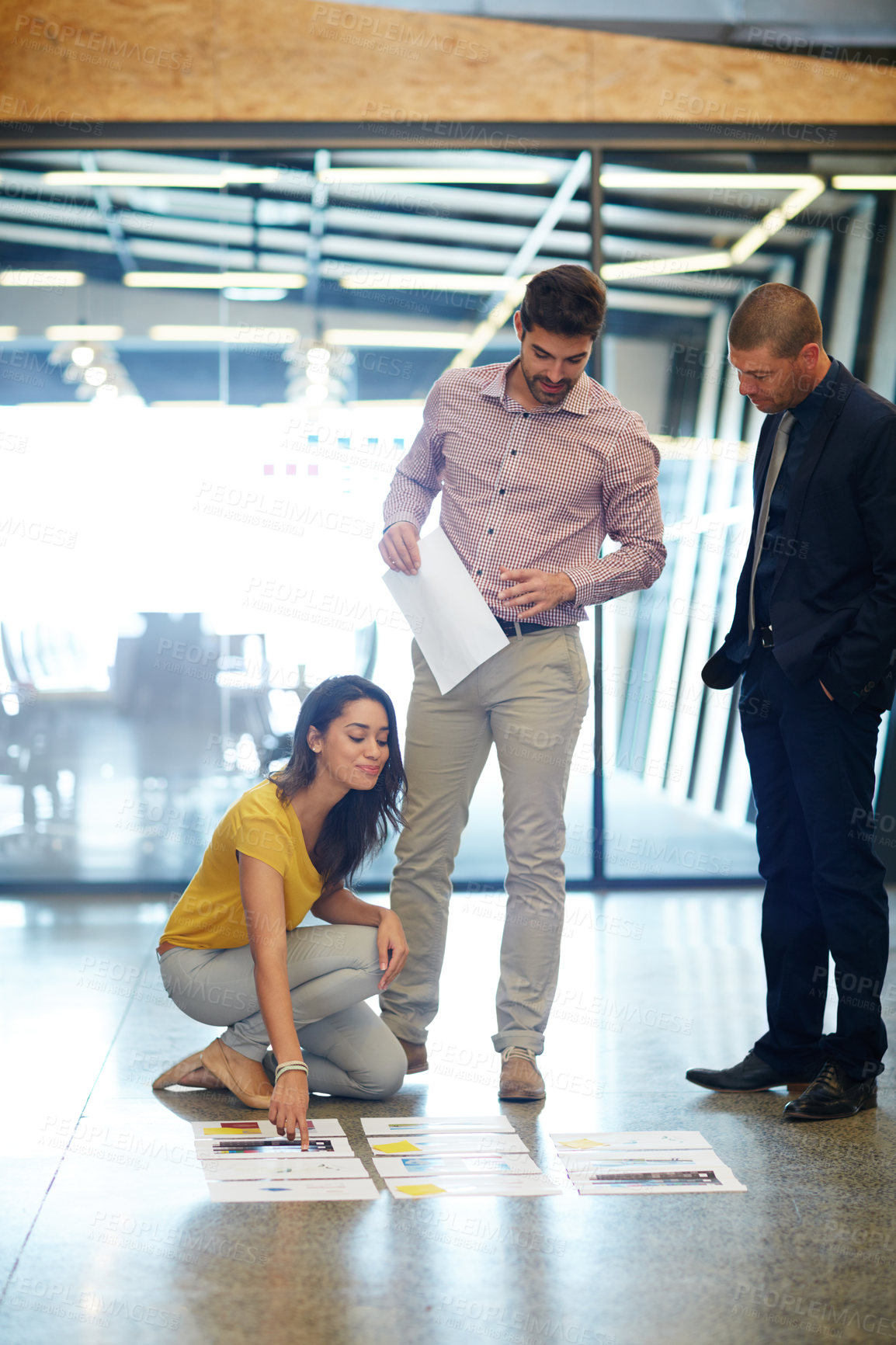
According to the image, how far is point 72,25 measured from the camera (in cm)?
416

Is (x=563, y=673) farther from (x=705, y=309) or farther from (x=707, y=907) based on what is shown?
(x=705, y=309)

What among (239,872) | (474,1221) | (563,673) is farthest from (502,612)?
(474,1221)

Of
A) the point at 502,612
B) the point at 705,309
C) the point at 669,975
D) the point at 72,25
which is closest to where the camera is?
the point at 502,612

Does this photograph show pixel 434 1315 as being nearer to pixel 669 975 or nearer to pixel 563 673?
pixel 563 673

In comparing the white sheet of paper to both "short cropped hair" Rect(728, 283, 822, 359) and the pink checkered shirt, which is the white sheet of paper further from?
"short cropped hair" Rect(728, 283, 822, 359)

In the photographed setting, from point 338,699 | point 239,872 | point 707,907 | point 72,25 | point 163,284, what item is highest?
point 72,25

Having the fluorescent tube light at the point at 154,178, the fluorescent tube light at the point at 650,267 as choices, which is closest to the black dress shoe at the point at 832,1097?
the fluorescent tube light at the point at 650,267

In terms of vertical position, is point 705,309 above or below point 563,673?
above

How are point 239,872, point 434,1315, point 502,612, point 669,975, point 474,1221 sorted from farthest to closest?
point 669,975 < point 502,612 < point 239,872 < point 474,1221 < point 434,1315

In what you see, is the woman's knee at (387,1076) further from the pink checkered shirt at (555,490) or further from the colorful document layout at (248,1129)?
the pink checkered shirt at (555,490)

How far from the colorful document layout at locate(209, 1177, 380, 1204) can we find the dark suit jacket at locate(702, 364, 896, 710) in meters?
1.23

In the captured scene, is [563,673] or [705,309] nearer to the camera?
[563,673]

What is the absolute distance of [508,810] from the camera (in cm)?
258

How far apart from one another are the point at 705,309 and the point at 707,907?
2225mm
